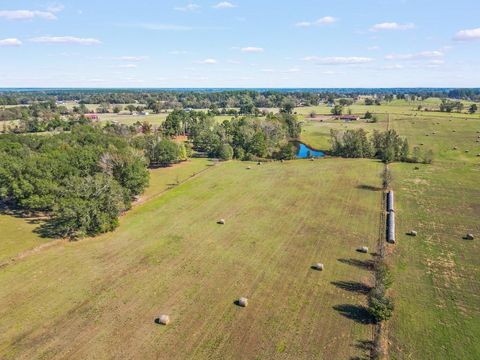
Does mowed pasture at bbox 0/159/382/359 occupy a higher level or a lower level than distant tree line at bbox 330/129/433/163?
lower

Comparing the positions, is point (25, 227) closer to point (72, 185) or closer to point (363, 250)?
point (72, 185)

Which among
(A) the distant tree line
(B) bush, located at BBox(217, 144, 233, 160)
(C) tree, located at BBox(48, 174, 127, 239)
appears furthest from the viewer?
(B) bush, located at BBox(217, 144, 233, 160)

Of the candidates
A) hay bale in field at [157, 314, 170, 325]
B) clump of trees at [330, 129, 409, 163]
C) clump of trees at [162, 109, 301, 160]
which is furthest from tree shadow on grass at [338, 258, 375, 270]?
clump of trees at [162, 109, 301, 160]

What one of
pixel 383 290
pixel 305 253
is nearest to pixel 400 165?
pixel 305 253

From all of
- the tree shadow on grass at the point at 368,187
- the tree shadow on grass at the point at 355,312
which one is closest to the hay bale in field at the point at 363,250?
the tree shadow on grass at the point at 355,312

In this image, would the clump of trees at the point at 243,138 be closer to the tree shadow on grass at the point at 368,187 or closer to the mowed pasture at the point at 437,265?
the tree shadow on grass at the point at 368,187

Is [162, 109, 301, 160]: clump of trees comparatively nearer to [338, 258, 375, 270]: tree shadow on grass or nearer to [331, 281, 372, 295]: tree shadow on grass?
[338, 258, 375, 270]: tree shadow on grass
